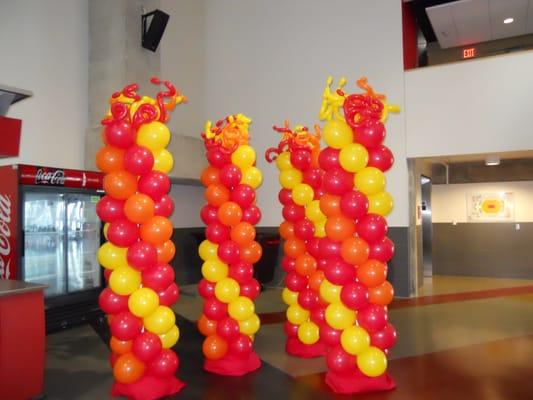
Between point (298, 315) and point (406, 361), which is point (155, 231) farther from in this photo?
point (406, 361)

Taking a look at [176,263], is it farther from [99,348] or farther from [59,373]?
[59,373]

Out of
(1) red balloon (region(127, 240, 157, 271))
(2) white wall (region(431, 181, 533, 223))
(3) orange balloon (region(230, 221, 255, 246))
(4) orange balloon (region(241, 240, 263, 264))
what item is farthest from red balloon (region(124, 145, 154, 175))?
(2) white wall (region(431, 181, 533, 223))

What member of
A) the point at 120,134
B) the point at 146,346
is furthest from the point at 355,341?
the point at 120,134

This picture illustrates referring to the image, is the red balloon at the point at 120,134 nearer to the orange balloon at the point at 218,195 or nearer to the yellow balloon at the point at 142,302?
the orange balloon at the point at 218,195

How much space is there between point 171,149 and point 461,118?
4.22 meters

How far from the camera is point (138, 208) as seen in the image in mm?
3002

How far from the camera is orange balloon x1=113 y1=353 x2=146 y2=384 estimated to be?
119 inches

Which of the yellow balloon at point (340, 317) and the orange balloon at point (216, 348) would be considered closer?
the yellow balloon at point (340, 317)

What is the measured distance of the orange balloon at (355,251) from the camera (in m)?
3.10

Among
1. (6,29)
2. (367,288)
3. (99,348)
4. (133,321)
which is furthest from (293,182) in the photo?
(6,29)

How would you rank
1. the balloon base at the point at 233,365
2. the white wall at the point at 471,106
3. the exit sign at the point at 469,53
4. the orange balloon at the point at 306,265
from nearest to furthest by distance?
the balloon base at the point at 233,365, the orange balloon at the point at 306,265, the white wall at the point at 471,106, the exit sign at the point at 469,53

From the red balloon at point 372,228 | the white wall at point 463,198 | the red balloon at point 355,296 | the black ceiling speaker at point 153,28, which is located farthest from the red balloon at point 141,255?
the white wall at point 463,198

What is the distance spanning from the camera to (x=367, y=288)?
10.4ft

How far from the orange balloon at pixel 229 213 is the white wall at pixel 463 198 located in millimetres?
6256
